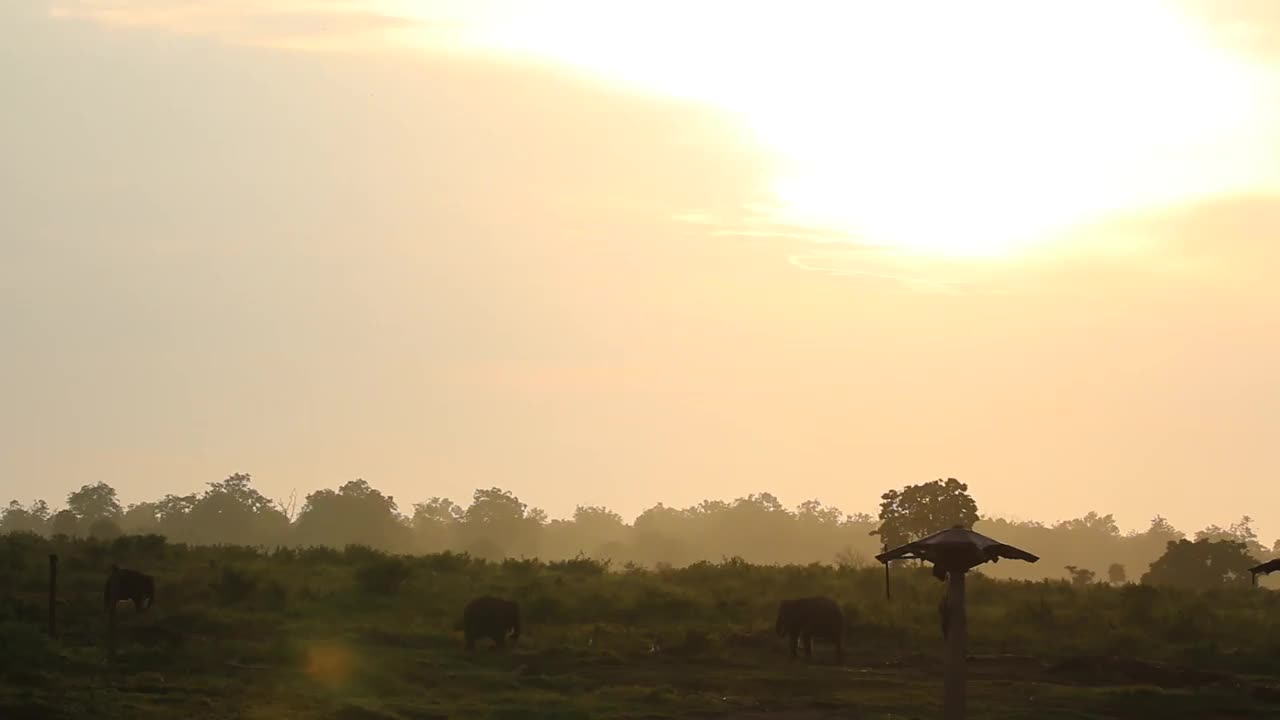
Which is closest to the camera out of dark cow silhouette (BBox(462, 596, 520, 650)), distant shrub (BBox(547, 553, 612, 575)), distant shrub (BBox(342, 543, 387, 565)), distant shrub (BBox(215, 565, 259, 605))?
dark cow silhouette (BBox(462, 596, 520, 650))

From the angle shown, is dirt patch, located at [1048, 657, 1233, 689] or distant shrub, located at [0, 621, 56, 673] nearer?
distant shrub, located at [0, 621, 56, 673]

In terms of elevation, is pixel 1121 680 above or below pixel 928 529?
below

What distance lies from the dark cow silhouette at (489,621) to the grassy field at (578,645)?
702mm

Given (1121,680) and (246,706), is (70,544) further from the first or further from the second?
(1121,680)

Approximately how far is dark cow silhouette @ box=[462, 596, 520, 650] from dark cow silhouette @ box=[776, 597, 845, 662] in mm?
6973

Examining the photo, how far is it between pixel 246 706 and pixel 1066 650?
886 inches

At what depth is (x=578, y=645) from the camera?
1657 inches

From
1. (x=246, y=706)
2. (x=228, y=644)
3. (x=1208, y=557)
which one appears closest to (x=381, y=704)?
(x=246, y=706)

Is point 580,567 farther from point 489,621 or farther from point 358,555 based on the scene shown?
point 489,621

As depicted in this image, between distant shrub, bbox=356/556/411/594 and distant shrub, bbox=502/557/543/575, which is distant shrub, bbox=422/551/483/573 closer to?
distant shrub, bbox=502/557/543/575

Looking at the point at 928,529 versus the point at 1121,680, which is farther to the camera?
the point at 928,529

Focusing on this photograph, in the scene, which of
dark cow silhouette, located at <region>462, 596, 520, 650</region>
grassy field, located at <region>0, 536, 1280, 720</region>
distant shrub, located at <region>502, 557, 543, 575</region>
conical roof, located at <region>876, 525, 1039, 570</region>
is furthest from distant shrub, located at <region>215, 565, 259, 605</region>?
conical roof, located at <region>876, 525, 1039, 570</region>

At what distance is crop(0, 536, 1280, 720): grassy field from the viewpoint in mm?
30891

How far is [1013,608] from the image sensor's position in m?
50.4
